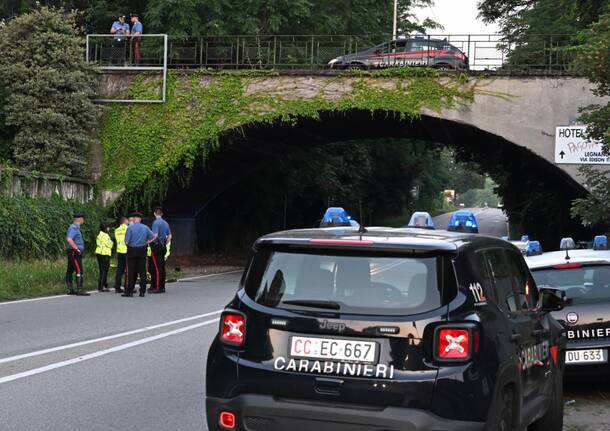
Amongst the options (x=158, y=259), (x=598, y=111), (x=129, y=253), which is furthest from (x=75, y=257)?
(x=598, y=111)

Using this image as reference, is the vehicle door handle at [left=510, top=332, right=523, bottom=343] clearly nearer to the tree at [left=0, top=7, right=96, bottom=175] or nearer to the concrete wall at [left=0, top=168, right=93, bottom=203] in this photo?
the concrete wall at [left=0, top=168, right=93, bottom=203]

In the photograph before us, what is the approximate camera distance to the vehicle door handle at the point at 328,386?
440 cm

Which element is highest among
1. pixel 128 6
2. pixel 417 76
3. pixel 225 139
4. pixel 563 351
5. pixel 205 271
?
pixel 128 6

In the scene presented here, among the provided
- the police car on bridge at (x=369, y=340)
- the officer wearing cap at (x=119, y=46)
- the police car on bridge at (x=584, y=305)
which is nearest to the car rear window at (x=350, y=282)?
the police car on bridge at (x=369, y=340)

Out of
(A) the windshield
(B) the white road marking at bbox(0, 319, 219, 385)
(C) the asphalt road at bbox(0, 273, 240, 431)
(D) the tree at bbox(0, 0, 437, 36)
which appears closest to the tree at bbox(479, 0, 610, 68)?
(D) the tree at bbox(0, 0, 437, 36)

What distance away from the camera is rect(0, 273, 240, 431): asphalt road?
633cm

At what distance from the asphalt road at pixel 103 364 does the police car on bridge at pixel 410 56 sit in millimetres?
14082

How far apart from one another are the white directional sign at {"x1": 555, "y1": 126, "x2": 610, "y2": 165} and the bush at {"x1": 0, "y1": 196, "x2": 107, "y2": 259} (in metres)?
14.6

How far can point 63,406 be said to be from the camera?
259 inches

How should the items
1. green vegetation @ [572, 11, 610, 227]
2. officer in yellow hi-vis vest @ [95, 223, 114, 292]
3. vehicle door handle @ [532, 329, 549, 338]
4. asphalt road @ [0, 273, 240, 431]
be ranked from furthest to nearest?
officer in yellow hi-vis vest @ [95, 223, 114, 292] → green vegetation @ [572, 11, 610, 227] → asphalt road @ [0, 273, 240, 431] → vehicle door handle @ [532, 329, 549, 338]

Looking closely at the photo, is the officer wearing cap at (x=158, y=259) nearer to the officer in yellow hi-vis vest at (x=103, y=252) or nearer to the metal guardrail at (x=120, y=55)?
the officer in yellow hi-vis vest at (x=103, y=252)

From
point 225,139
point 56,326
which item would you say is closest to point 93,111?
point 225,139

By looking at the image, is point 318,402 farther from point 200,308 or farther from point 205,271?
point 205,271

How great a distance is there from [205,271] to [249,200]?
11.0m
